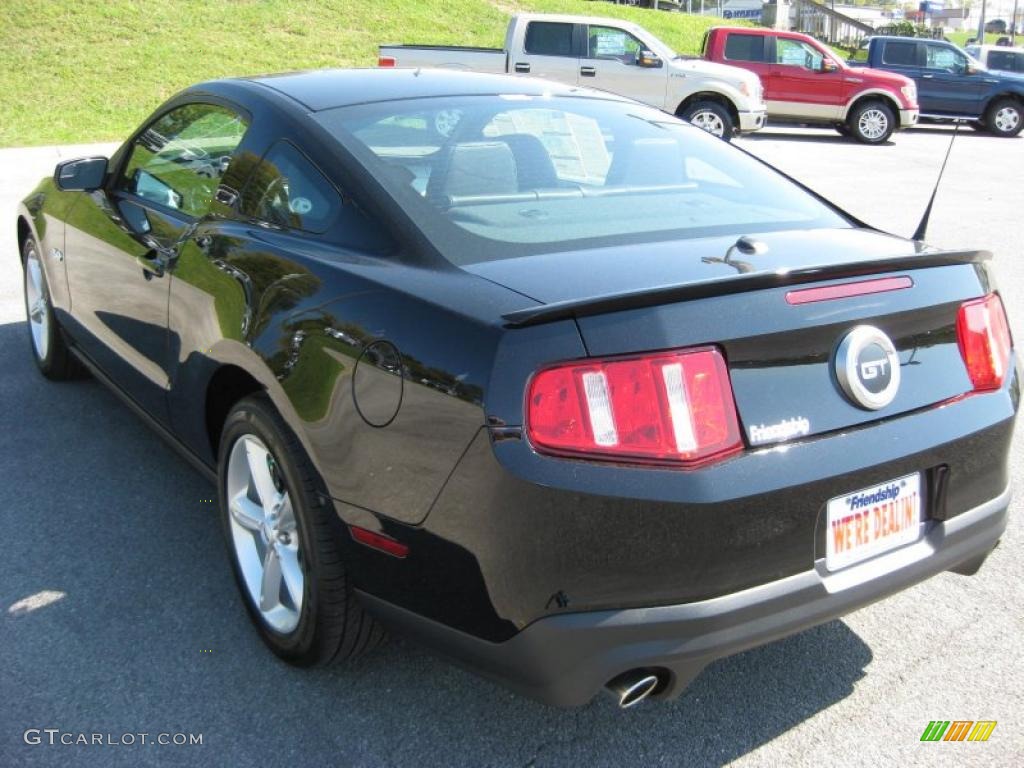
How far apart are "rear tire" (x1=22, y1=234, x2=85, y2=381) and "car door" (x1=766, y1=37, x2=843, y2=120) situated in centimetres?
1739

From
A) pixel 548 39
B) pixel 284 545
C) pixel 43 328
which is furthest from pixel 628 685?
pixel 548 39

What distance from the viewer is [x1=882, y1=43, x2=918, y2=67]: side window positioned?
72.5 feet

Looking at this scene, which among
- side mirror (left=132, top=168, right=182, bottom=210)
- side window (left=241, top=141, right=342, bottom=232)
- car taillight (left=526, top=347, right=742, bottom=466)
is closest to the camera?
car taillight (left=526, top=347, right=742, bottom=466)

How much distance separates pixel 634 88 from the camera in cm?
1802

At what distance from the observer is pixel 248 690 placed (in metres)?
2.94

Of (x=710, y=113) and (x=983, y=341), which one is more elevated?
(x=983, y=341)

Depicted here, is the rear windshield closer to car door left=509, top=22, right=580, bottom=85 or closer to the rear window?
car door left=509, top=22, right=580, bottom=85

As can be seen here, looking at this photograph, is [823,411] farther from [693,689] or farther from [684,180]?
[684,180]

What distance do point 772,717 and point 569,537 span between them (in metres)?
1.02

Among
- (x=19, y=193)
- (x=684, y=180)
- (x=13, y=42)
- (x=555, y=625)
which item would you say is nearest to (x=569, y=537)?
(x=555, y=625)

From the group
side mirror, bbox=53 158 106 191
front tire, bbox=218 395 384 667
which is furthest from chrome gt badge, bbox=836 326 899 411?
side mirror, bbox=53 158 106 191

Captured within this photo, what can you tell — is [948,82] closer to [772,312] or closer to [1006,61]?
[1006,61]

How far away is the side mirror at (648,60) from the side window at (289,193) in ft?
50.7

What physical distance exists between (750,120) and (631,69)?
2.22 m
